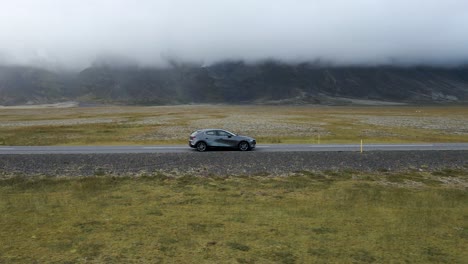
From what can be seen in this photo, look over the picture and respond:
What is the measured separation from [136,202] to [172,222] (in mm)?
3660

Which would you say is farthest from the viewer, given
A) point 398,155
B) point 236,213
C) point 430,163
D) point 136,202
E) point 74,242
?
point 398,155

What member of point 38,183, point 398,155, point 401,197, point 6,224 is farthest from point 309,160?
point 6,224

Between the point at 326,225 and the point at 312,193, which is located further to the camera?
the point at 312,193

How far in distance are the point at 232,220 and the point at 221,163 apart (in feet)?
38.4

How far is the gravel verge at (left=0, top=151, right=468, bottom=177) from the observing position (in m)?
23.7

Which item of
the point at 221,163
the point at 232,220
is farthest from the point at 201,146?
the point at 232,220

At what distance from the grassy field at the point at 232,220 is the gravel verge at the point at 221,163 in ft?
6.09

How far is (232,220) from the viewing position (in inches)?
553

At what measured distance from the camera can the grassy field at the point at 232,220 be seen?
427 inches

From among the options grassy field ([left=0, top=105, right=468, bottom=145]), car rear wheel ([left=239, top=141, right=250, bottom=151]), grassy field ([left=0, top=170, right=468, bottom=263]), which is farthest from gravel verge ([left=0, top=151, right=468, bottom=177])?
grassy field ([left=0, top=105, right=468, bottom=145])

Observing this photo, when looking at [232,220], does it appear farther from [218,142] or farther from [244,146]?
[218,142]

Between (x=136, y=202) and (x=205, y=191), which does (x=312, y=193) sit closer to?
(x=205, y=191)

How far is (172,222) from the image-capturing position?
13.8 metres

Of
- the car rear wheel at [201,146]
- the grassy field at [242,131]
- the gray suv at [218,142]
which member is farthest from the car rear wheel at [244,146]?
the grassy field at [242,131]
